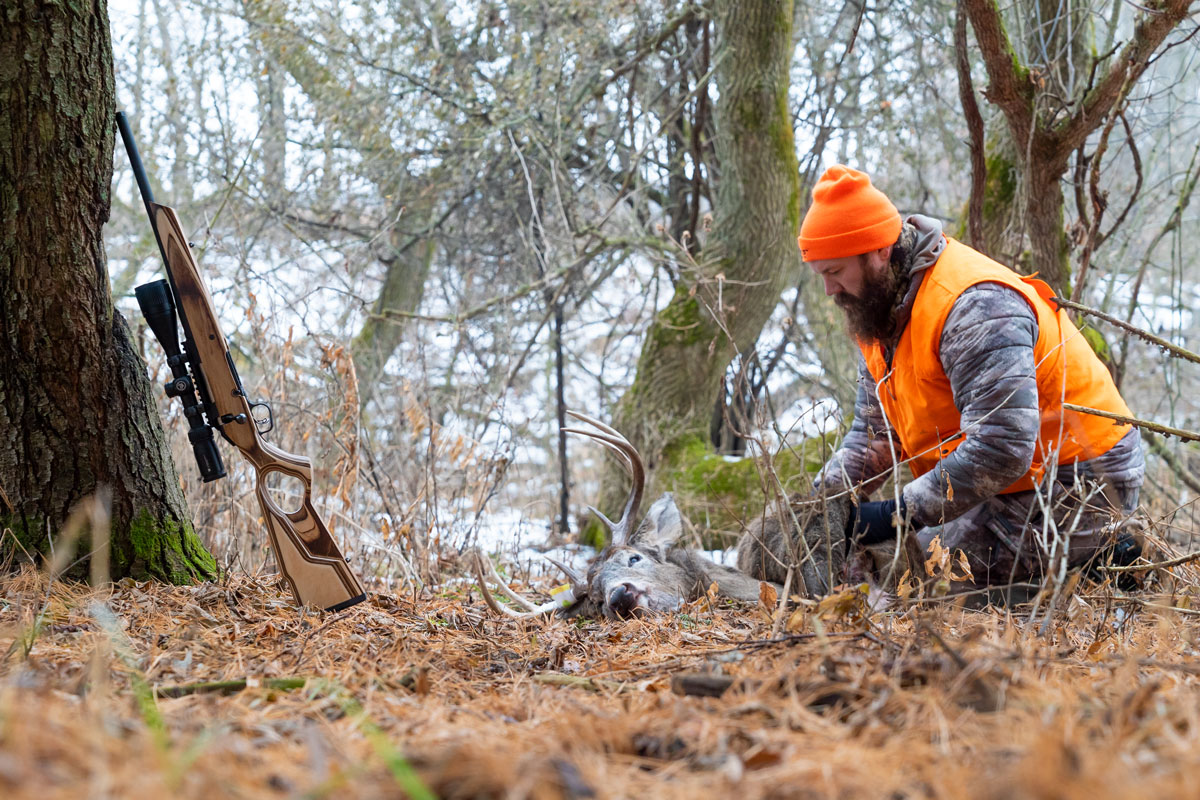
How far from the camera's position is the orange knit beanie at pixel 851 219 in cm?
434

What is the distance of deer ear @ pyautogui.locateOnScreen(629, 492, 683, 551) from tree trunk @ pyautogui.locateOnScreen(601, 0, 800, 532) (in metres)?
3.37

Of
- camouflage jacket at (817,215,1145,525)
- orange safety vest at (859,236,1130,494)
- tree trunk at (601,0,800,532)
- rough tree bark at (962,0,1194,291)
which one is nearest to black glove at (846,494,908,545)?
camouflage jacket at (817,215,1145,525)

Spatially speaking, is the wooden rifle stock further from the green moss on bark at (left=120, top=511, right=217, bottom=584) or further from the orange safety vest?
the orange safety vest

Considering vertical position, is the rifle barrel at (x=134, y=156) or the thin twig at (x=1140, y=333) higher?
the rifle barrel at (x=134, y=156)

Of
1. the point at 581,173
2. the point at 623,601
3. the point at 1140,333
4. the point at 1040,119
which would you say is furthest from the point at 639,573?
the point at 581,173

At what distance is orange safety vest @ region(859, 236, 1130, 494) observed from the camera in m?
4.20

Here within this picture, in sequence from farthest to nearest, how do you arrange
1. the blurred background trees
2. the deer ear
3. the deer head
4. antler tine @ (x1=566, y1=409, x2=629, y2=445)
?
the blurred background trees → the deer ear → the deer head → antler tine @ (x1=566, y1=409, x2=629, y2=445)

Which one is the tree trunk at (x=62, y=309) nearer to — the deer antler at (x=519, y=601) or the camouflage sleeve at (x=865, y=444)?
the deer antler at (x=519, y=601)

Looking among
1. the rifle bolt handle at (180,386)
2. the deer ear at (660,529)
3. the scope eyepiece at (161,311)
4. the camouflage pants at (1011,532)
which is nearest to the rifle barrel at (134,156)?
the scope eyepiece at (161,311)

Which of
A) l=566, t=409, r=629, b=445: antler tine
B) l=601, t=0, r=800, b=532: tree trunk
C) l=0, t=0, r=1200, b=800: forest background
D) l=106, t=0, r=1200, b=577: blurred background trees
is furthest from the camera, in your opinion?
l=601, t=0, r=800, b=532: tree trunk

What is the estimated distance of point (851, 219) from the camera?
14.2 feet

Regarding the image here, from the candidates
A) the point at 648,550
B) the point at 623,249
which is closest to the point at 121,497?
the point at 648,550

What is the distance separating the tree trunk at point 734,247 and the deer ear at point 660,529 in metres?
3.37

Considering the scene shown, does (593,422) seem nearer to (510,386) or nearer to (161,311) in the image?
(161,311)
